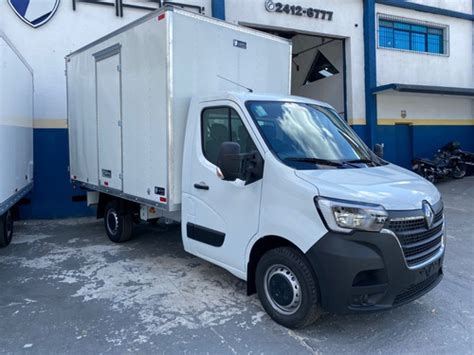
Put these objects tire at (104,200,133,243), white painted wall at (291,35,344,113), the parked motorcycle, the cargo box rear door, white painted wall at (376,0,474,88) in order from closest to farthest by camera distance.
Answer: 1. the cargo box rear door
2. tire at (104,200,133,243)
3. the parked motorcycle
4. white painted wall at (291,35,344,113)
5. white painted wall at (376,0,474,88)

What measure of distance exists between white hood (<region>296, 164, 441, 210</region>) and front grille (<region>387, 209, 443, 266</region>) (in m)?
0.13

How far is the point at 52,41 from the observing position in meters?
9.49

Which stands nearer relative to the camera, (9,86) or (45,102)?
(9,86)

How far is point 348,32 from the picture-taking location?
13.9 m

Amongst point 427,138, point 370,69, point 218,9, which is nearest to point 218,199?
point 218,9

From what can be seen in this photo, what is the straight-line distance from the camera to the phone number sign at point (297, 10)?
40.2 ft

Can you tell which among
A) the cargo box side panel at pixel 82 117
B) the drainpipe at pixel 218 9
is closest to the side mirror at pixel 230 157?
the cargo box side panel at pixel 82 117

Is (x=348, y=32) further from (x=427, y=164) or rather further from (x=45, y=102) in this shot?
(x=45, y=102)

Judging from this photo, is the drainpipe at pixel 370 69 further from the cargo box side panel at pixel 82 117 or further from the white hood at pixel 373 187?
the white hood at pixel 373 187

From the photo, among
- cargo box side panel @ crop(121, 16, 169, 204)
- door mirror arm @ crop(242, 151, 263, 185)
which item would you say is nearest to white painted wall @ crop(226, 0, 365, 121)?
cargo box side panel @ crop(121, 16, 169, 204)

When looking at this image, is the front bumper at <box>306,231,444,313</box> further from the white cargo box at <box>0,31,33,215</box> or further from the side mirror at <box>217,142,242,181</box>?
the white cargo box at <box>0,31,33,215</box>

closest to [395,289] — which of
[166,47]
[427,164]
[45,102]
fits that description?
[166,47]

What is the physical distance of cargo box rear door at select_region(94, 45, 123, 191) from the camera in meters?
6.18

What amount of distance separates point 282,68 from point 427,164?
10.3m
